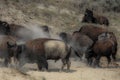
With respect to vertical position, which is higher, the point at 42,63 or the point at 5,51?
the point at 5,51

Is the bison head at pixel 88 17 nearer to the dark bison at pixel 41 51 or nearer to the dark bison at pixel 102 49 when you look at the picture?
the dark bison at pixel 102 49

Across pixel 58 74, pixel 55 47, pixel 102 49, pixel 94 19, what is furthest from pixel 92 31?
pixel 58 74

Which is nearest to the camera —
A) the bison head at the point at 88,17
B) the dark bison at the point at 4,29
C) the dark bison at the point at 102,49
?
the dark bison at the point at 102,49

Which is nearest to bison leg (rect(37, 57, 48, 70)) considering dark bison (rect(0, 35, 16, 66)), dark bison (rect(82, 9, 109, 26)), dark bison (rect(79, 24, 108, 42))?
dark bison (rect(0, 35, 16, 66))

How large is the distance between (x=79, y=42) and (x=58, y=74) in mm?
6313

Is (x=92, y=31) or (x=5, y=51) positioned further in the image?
(x=92, y=31)

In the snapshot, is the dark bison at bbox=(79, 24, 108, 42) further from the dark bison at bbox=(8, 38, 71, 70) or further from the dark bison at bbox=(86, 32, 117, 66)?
the dark bison at bbox=(8, 38, 71, 70)

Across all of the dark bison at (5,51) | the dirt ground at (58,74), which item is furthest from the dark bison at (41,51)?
the dirt ground at (58,74)

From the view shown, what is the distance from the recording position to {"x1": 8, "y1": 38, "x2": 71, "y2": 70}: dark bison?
20652mm

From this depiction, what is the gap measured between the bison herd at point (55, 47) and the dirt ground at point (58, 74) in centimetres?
72

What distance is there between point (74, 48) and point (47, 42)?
497 centimetres

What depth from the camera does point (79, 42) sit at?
25.4 m

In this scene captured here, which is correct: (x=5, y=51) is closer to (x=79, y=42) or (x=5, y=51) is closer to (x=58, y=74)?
(x=58, y=74)

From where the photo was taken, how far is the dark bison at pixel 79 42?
81.6 feet
